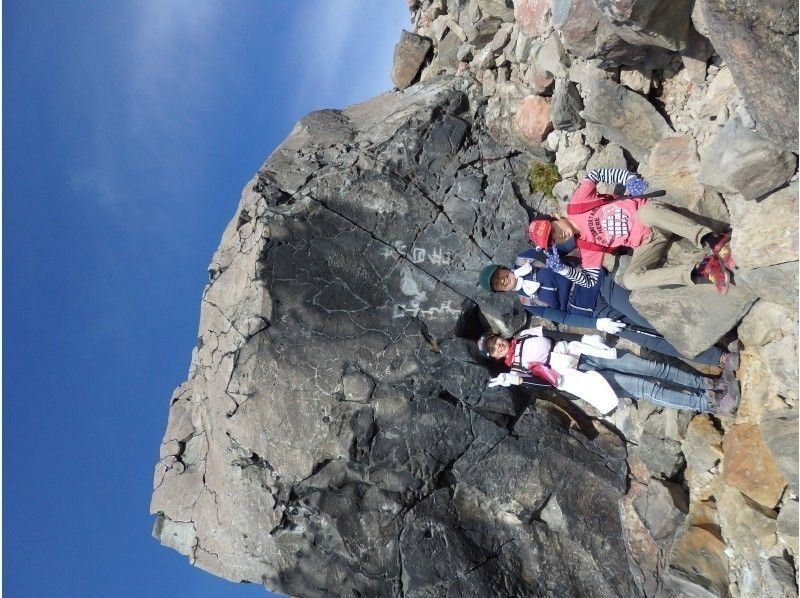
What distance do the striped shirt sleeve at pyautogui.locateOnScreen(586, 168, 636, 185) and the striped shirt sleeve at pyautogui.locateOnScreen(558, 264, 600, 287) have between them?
3.35 ft

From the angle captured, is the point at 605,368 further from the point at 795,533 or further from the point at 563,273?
the point at 795,533

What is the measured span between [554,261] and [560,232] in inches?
13.8

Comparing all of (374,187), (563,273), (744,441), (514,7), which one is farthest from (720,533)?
(514,7)

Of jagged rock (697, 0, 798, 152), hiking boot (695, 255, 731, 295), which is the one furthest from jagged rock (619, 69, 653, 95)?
hiking boot (695, 255, 731, 295)

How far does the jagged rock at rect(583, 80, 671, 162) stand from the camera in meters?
6.45

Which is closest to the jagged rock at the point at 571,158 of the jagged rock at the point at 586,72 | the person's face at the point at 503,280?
the jagged rock at the point at 586,72

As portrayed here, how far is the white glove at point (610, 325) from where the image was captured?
6.60 m

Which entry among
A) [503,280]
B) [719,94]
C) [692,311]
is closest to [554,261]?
[503,280]

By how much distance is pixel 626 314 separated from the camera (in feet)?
22.1

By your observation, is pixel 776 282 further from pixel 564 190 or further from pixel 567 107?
pixel 564 190

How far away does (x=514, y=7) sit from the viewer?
8141 mm

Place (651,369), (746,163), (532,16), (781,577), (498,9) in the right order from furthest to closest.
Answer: (498,9) → (532,16) → (651,369) → (781,577) → (746,163)

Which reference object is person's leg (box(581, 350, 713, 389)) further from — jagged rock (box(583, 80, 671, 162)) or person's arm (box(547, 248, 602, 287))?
jagged rock (box(583, 80, 671, 162))

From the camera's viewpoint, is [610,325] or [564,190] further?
[564,190]
